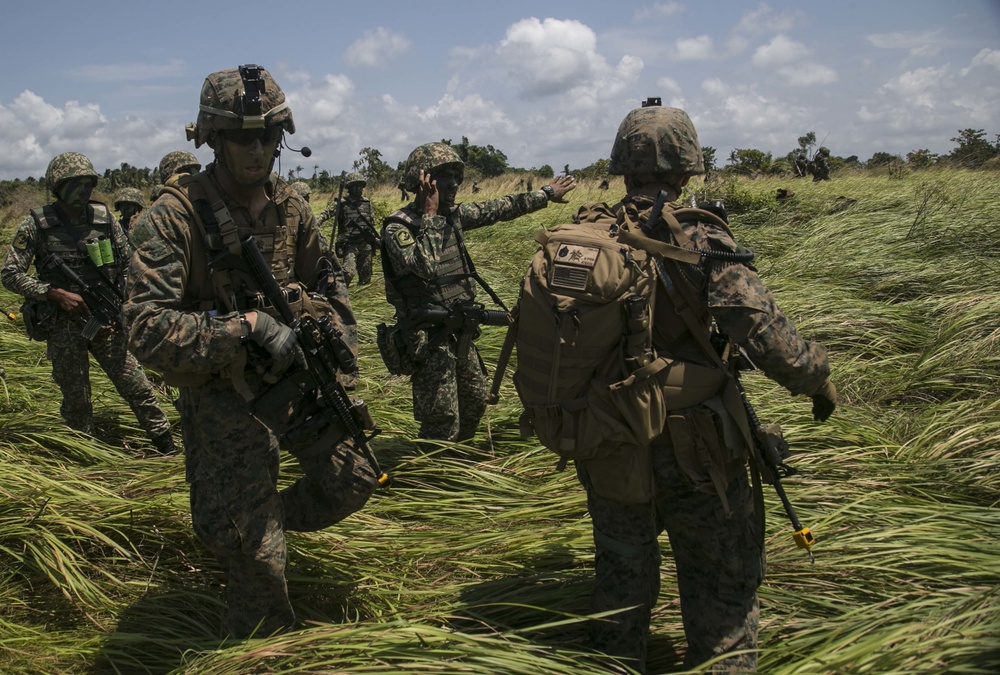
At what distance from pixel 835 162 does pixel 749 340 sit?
26637 mm

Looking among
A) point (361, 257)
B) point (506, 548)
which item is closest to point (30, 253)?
point (506, 548)

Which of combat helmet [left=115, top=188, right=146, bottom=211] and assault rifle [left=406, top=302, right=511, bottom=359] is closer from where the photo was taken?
assault rifle [left=406, top=302, right=511, bottom=359]

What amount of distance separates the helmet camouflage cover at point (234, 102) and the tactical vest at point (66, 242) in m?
3.38

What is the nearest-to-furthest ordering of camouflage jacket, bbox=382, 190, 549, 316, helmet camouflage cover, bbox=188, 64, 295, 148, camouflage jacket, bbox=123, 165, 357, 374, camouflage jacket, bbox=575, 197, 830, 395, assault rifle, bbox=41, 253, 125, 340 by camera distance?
1. camouflage jacket, bbox=575, 197, 830, 395
2. camouflage jacket, bbox=123, 165, 357, 374
3. helmet camouflage cover, bbox=188, 64, 295, 148
4. camouflage jacket, bbox=382, 190, 549, 316
5. assault rifle, bbox=41, 253, 125, 340

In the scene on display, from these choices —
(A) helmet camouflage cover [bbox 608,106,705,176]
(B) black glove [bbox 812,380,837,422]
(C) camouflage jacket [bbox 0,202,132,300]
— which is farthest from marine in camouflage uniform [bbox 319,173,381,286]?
(B) black glove [bbox 812,380,837,422]

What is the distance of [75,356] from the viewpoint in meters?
5.38

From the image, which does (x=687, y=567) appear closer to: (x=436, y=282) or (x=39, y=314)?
(x=436, y=282)

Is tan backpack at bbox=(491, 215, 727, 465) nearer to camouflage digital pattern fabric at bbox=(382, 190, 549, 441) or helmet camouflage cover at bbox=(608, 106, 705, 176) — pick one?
helmet camouflage cover at bbox=(608, 106, 705, 176)

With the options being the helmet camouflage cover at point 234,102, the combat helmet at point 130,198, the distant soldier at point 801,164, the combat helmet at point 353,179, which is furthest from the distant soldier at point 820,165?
the helmet camouflage cover at point 234,102

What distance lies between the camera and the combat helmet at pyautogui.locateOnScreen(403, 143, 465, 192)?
15.3 ft

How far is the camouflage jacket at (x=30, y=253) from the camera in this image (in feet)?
17.2

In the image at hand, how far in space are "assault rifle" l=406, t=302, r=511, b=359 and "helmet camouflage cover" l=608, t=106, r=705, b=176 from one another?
6.74 ft

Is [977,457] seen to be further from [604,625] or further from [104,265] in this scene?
[104,265]

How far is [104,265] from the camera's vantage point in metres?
5.51
